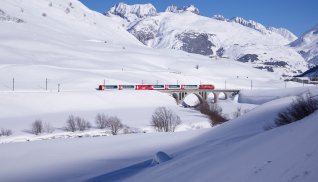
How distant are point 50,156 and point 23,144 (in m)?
5.29

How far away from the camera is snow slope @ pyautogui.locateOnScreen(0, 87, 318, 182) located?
33.1 ft

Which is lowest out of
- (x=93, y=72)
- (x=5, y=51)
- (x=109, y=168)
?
(x=109, y=168)

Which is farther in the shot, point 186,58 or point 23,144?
point 186,58

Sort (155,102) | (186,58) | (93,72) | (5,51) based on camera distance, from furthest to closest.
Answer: (186,58), (5,51), (93,72), (155,102)

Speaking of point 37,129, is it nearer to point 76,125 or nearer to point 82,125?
point 76,125

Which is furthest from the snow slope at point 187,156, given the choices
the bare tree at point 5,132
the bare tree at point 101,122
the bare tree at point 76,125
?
the bare tree at point 101,122

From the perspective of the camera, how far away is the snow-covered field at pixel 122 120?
38.6ft

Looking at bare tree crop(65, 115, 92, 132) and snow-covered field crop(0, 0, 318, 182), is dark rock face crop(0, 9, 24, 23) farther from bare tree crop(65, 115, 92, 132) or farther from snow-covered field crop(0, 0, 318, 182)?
bare tree crop(65, 115, 92, 132)

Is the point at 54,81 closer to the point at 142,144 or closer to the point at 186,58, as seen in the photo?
the point at 142,144

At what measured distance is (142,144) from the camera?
2639cm

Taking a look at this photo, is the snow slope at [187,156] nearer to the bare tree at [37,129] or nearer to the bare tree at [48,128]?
the bare tree at [37,129]

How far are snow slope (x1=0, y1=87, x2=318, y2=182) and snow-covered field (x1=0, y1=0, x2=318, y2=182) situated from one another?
5 centimetres

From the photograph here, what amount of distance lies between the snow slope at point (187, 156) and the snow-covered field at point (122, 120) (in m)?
0.05

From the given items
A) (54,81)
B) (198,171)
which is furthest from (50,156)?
(54,81)
